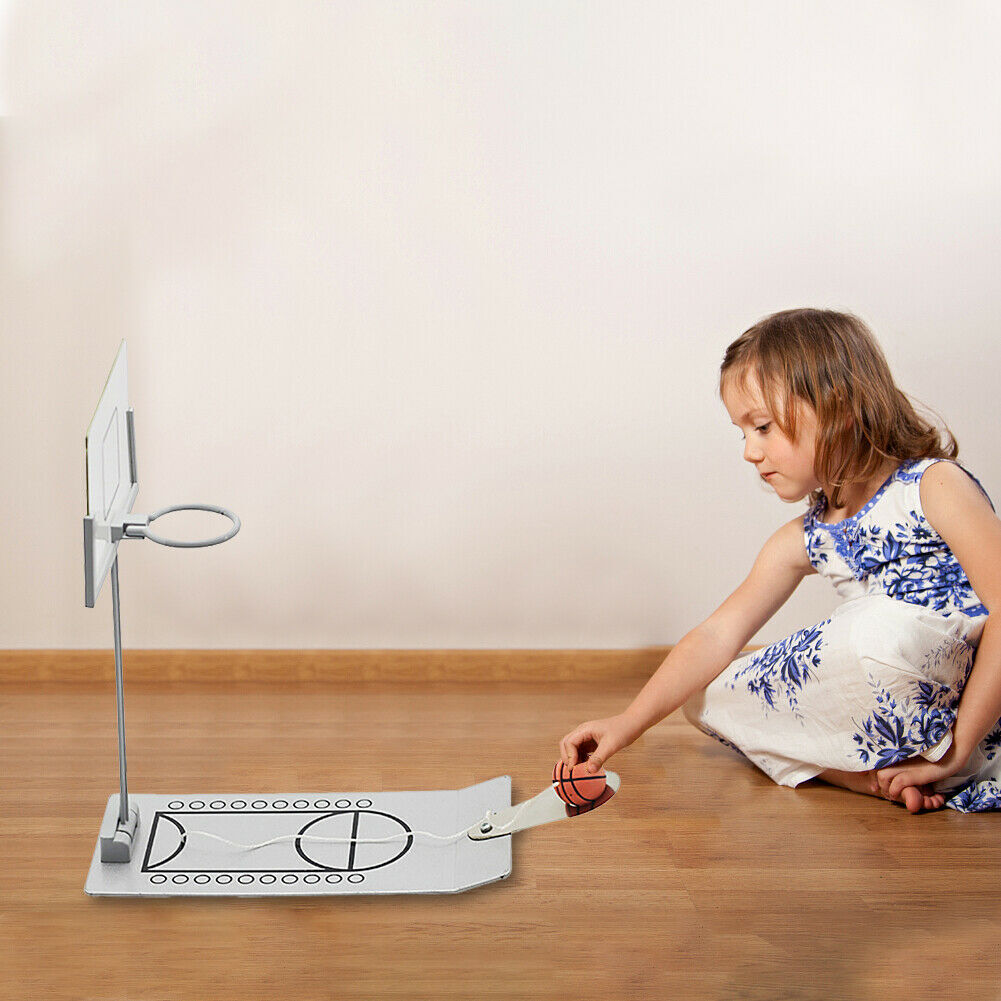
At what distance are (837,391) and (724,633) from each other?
27cm

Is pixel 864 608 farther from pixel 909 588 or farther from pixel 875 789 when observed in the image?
pixel 875 789

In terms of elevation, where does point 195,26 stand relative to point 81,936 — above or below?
above

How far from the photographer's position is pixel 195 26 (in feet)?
4.94

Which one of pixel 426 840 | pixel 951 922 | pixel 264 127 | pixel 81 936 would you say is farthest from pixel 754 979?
pixel 264 127

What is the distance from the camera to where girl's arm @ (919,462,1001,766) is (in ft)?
3.52

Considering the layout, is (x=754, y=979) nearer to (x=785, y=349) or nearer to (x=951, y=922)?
(x=951, y=922)

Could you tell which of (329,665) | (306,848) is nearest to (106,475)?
(306,848)

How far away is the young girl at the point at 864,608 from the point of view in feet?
3.57

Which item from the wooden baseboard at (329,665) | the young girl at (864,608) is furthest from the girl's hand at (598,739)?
the wooden baseboard at (329,665)

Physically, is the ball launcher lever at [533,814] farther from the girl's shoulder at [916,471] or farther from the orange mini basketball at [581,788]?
the girl's shoulder at [916,471]

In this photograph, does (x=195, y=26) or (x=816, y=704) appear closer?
(x=816, y=704)

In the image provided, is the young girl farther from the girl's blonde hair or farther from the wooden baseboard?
the wooden baseboard

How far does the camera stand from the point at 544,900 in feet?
3.07

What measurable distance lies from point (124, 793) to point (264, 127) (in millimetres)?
897
